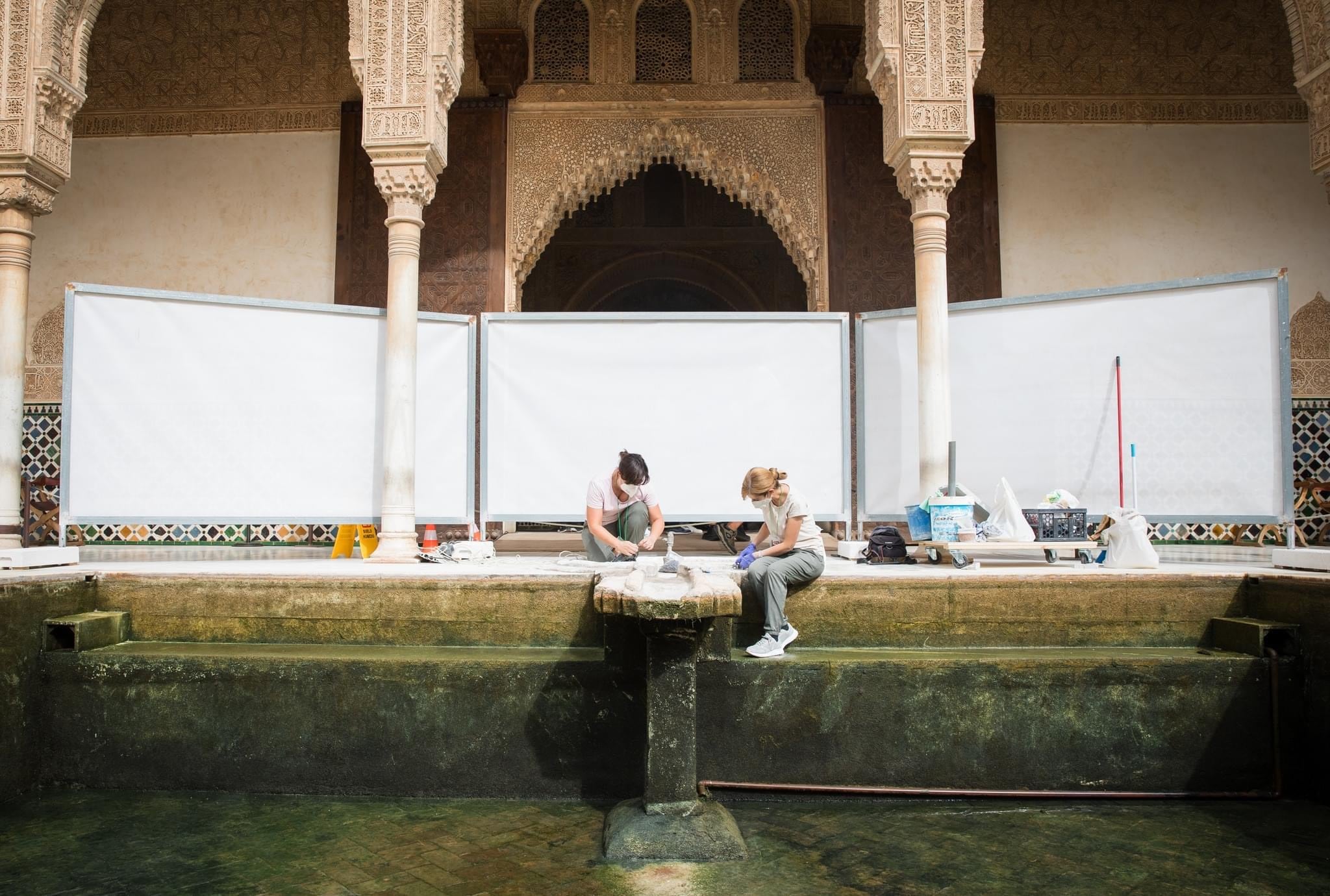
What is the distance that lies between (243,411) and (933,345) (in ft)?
13.3

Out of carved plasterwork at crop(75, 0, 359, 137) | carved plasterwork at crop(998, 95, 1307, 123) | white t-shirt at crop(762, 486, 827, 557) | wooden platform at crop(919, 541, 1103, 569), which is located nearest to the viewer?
white t-shirt at crop(762, 486, 827, 557)

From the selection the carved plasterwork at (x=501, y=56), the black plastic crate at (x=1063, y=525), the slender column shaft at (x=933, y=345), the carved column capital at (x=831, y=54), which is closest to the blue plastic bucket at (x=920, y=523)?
the slender column shaft at (x=933, y=345)

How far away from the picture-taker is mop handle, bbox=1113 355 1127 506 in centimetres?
528

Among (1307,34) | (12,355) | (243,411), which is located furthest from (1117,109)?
(12,355)

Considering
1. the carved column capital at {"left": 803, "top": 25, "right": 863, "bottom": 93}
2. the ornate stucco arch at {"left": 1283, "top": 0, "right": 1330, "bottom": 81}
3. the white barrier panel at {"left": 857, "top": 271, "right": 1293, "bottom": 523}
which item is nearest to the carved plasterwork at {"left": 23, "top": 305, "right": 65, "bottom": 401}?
the carved column capital at {"left": 803, "top": 25, "right": 863, "bottom": 93}

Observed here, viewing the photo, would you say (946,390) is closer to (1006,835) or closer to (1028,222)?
(1006,835)

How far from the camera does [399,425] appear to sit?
18.2 ft

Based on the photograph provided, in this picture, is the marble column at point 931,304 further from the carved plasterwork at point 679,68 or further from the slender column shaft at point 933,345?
the carved plasterwork at point 679,68

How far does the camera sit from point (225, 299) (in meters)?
5.32

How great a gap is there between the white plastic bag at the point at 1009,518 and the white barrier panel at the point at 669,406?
93cm

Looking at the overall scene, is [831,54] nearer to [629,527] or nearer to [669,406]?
[669,406]

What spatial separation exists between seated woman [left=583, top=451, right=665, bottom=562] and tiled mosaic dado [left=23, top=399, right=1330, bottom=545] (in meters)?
4.08

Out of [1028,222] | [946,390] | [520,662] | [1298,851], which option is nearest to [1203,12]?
[1028,222]

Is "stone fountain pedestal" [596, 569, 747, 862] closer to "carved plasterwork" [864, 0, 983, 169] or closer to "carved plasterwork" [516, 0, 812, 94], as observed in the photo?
"carved plasterwork" [864, 0, 983, 169]
